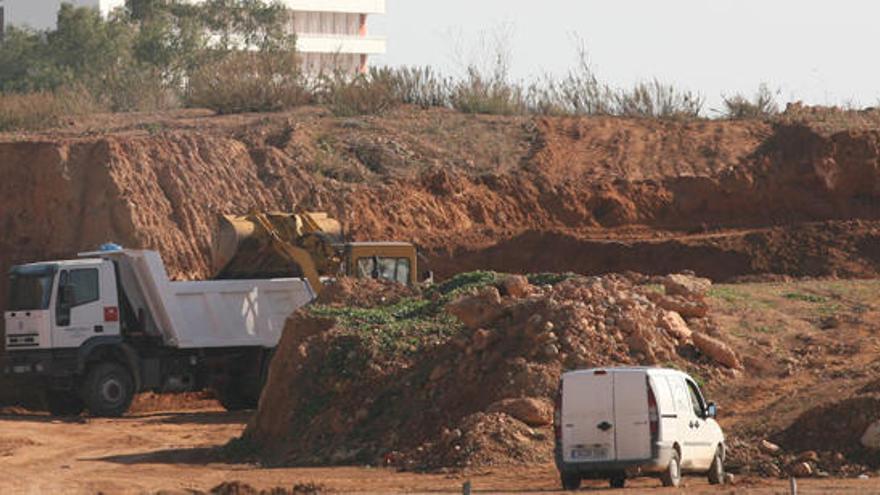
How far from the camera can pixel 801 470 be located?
23922 millimetres

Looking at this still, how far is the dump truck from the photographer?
35.3 meters

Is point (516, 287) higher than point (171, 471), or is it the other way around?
point (516, 287)

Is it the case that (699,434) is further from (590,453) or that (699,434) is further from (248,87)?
(248,87)

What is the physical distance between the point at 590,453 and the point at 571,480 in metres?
0.59

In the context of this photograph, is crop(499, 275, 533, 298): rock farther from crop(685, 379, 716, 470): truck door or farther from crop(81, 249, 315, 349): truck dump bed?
crop(685, 379, 716, 470): truck door

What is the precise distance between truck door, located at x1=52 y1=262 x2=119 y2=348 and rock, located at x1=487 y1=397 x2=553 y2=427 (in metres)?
11.0

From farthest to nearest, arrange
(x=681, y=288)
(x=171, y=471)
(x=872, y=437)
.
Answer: (x=681, y=288) → (x=171, y=471) → (x=872, y=437)

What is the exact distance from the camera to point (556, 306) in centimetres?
2841

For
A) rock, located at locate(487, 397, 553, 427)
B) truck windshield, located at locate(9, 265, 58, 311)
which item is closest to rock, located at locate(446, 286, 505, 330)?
rock, located at locate(487, 397, 553, 427)

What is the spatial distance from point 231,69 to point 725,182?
586 inches

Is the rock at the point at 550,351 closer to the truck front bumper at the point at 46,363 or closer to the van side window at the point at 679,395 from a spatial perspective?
the van side window at the point at 679,395

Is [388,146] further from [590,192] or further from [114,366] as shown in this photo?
[114,366]


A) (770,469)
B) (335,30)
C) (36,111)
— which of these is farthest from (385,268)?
(335,30)

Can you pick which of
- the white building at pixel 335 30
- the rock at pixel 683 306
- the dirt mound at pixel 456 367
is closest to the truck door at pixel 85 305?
the dirt mound at pixel 456 367
